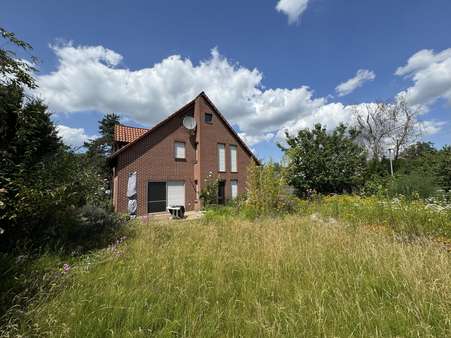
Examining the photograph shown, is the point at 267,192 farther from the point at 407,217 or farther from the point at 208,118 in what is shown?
the point at 208,118

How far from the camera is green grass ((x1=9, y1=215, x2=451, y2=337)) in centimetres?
200

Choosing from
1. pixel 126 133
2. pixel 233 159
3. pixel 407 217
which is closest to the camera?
pixel 407 217

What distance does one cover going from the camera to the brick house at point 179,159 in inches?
591

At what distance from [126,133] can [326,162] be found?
1499 centimetres

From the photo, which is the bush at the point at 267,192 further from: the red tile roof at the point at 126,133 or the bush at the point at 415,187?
the red tile roof at the point at 126,133

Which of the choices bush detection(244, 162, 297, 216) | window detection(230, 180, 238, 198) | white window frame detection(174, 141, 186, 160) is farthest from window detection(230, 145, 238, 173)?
bush detection(244, 162, 297, 216)

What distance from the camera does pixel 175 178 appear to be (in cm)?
1659

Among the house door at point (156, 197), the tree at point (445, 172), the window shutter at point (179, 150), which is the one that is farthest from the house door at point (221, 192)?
the tree at point (445, 172)

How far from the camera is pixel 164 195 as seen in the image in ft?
52.9

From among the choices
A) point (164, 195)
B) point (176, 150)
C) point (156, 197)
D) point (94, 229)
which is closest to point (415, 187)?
point (94, 229)

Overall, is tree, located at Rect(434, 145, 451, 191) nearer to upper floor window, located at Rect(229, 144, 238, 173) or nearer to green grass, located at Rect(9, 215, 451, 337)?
green grass, located at Rect(9, 215, 451, 337)

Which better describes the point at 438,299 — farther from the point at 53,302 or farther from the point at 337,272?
the point at 53,302

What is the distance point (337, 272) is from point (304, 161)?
14.4 metres

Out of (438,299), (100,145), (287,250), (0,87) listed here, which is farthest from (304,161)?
(100,145)
